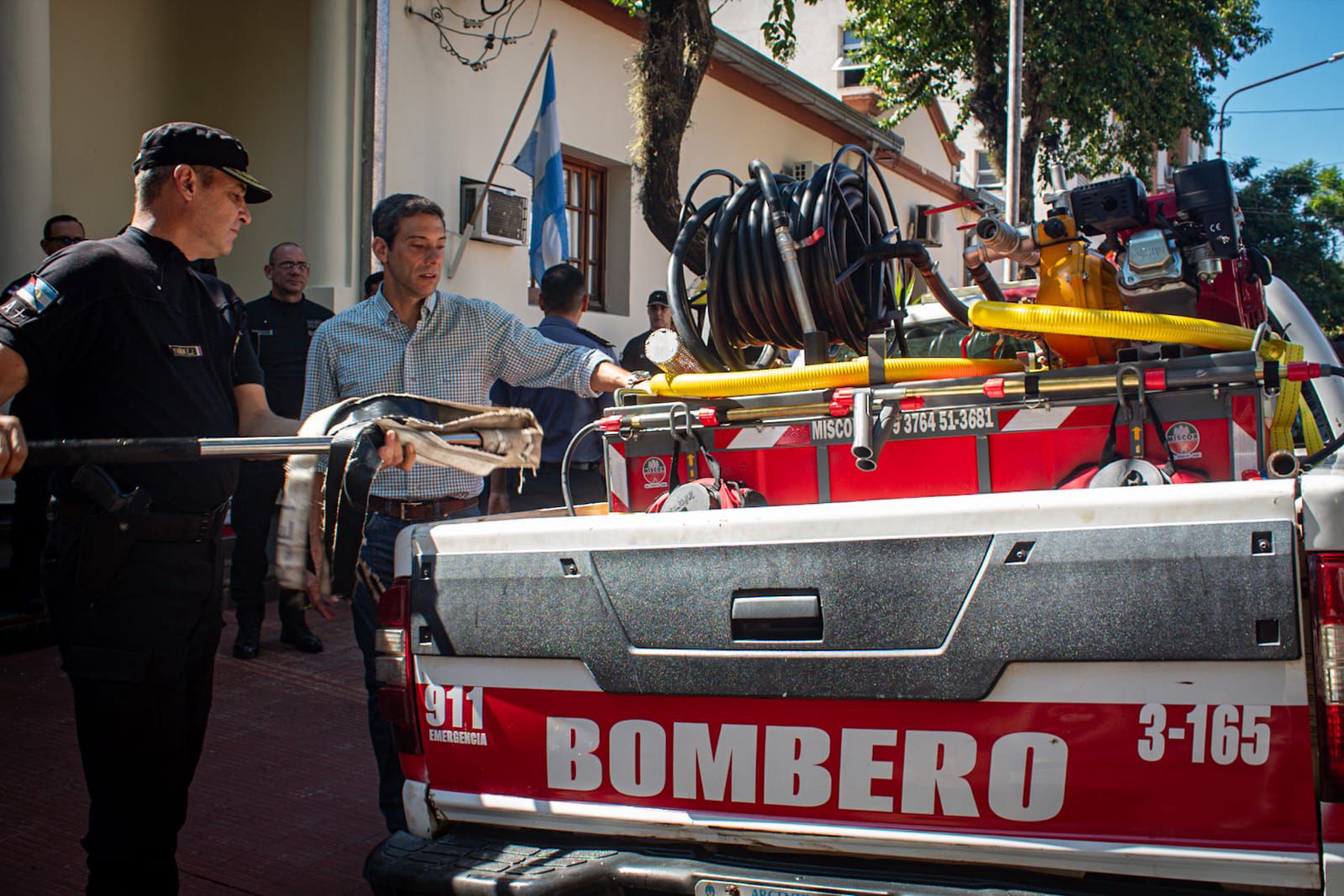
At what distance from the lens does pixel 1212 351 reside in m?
3.52

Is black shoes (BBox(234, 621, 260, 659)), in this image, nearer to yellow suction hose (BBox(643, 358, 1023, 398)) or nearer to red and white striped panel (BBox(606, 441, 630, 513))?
red and white striped panel (BBox(606, 441, 630, 513))

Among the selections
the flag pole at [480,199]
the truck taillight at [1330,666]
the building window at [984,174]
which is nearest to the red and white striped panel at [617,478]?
the truck taillight at [1330,666]

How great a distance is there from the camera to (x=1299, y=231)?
4431 centimetres


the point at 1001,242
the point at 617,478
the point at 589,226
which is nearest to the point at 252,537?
the point at 617,478

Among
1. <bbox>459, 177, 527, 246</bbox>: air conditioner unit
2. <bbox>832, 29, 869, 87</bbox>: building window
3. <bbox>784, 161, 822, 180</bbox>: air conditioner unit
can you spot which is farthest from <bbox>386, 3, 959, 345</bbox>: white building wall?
<bbox>832, 29, 869, 87</bbox>: building window

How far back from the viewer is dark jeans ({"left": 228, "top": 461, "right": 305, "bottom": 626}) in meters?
6.38

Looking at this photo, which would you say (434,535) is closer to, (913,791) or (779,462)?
(913,791)

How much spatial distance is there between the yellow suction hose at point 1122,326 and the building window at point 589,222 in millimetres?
8429

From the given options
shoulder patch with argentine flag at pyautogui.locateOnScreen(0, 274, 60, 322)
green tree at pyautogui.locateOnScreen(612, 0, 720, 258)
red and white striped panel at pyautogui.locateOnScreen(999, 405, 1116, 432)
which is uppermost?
green tree at pyautogui.locateOnScreen(612, 0, 720, 258)

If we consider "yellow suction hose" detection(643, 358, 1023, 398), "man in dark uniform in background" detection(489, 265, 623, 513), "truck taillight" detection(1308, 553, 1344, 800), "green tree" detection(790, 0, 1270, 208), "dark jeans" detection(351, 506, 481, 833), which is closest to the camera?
"truck taillight" detection(1308, 553, 1344, 800)

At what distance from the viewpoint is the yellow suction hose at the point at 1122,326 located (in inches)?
134

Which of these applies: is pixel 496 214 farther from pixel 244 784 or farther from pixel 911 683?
pixel 911 683

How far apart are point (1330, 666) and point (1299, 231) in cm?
4836

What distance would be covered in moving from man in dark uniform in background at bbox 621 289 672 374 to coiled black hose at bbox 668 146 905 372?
4379 millimetres
